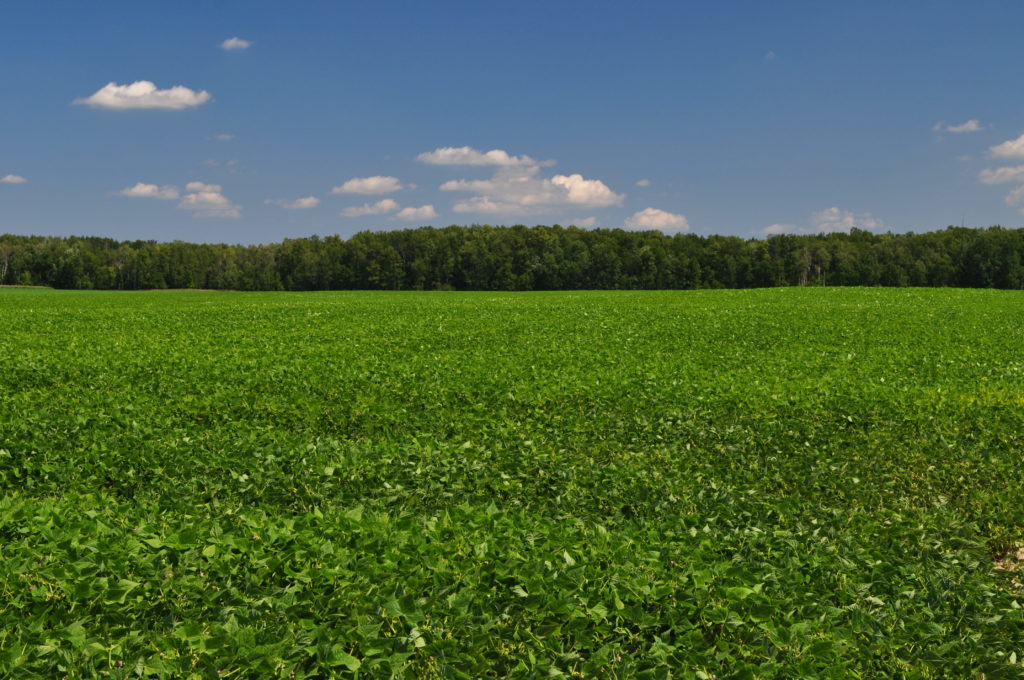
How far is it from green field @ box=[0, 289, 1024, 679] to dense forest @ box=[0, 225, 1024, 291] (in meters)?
98.4

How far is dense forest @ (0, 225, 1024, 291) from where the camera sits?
109438mm

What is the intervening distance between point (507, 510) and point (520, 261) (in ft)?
383

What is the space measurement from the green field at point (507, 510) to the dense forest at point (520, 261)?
98369 millimetres

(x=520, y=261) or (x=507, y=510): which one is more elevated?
(x=520, y=261)

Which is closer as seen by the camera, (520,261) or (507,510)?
(507,510)

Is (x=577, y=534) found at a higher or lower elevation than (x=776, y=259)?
lower

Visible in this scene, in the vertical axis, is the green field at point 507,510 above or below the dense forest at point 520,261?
below

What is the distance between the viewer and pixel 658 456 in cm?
1202

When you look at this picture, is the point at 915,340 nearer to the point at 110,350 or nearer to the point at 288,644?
the point at 288,644

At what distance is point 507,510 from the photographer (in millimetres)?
9094

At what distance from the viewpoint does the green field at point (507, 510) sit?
540cm

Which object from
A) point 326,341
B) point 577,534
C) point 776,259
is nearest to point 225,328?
point 326,341

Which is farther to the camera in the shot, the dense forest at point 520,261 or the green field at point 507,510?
the dense forest at point 520,261

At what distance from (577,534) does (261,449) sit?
6.34 metres
